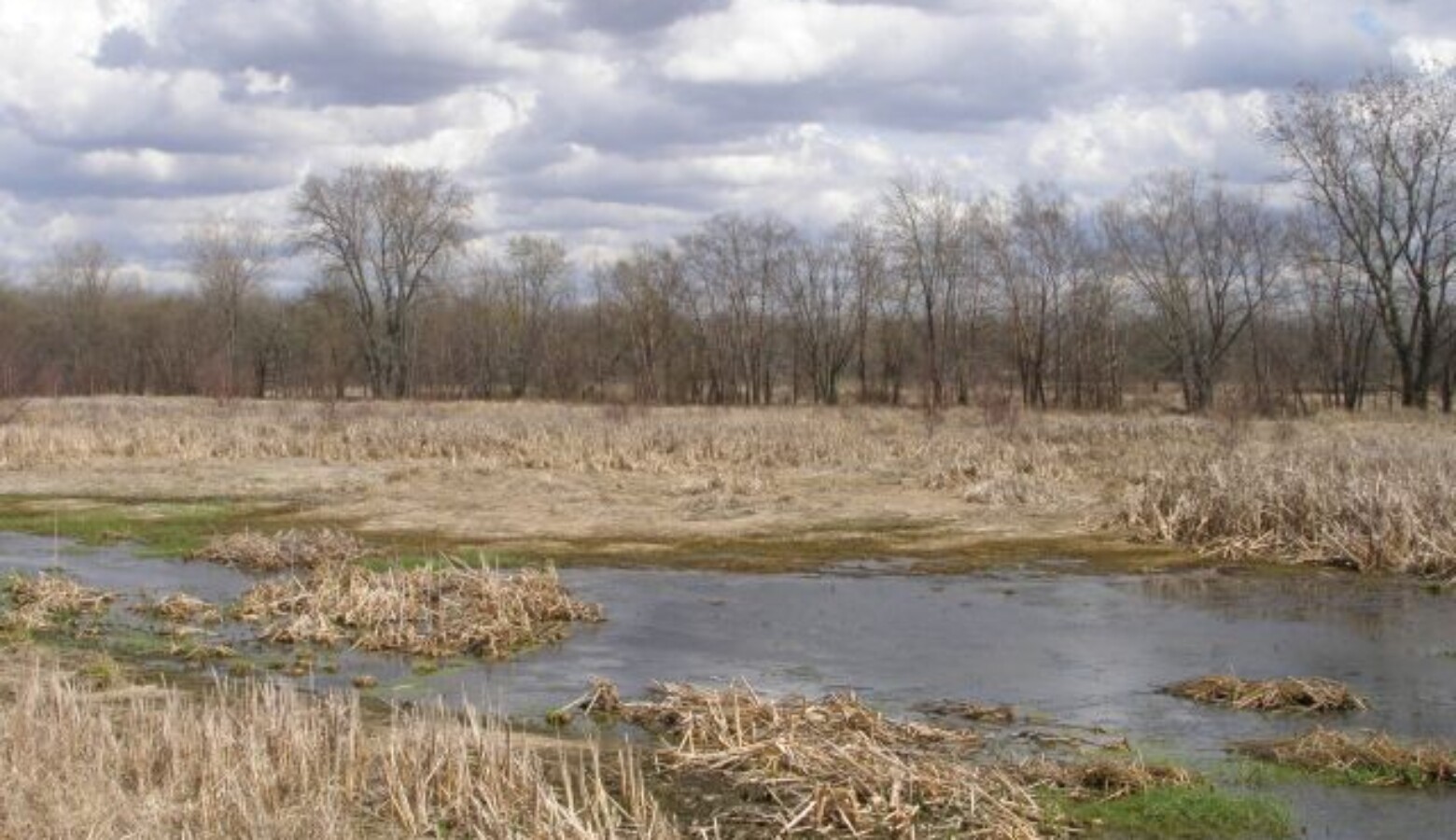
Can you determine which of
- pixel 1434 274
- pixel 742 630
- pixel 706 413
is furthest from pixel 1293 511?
pixel 1434 274

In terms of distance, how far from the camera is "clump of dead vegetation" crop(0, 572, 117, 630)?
14586 mm

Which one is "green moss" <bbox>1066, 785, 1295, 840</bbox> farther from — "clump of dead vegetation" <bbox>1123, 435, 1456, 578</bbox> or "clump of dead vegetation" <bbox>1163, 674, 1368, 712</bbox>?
"clump of dead vegetation" <bbox>1123, 435, 1456, 578</bbox>

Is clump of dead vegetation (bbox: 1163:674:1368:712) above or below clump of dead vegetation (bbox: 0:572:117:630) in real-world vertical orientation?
below

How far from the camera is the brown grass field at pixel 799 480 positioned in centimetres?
2059

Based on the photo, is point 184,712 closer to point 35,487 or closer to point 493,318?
point 35,487

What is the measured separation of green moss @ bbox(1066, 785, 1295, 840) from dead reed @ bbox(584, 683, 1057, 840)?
338mm

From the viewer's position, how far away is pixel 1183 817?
27.2ft

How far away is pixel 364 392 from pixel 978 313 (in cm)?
3438

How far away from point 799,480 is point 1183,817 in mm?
21399

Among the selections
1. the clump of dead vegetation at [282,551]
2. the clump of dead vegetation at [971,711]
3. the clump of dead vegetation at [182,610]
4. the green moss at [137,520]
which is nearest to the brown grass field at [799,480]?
the green moss at [137,520]

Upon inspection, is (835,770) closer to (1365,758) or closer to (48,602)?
(1365,758)

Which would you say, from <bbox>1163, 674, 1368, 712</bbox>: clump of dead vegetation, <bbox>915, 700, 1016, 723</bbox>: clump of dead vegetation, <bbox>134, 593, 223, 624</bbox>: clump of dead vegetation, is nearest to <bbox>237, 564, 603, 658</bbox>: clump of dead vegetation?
<bbox>134, 593, 223, 624</bbox>: clump of dead vegetation

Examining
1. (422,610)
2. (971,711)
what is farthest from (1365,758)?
(422,610)

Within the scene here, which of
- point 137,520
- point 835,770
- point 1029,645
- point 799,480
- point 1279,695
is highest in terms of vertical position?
point 799,480
